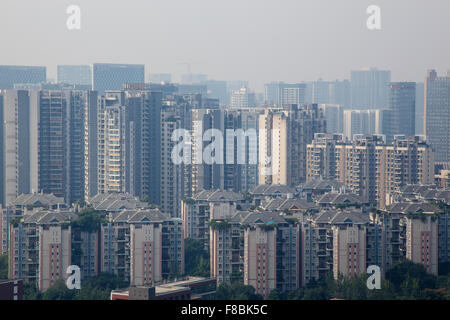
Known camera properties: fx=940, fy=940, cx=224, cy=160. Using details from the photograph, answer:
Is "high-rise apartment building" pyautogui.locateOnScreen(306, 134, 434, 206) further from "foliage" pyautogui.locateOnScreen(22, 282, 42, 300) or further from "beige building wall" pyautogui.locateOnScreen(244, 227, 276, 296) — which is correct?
"foliage" pyautogui.locateOnScreen(22, 282, 42, 300)

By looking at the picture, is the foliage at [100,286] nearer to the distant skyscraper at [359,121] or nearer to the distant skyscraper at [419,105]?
the distant skyscraper at [419,105]

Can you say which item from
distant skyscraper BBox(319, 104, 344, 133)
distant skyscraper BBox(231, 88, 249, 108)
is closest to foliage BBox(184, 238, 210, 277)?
distant skyscraper BBox(319, 104, 344, 133)

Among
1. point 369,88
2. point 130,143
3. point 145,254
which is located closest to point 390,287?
point 145,254

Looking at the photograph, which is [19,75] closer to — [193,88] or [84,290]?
[193,88]

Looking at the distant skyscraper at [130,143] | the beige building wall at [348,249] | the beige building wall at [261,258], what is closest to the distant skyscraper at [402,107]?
the distant skyscraper at [130,143]

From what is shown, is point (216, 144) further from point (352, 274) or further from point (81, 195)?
point (352, 274)

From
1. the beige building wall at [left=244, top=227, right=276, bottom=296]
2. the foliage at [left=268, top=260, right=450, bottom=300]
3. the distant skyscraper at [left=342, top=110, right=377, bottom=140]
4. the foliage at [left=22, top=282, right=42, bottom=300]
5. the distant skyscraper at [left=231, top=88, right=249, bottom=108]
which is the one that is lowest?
the foliage at [left=22, top=282, right=42, bottom=300]
